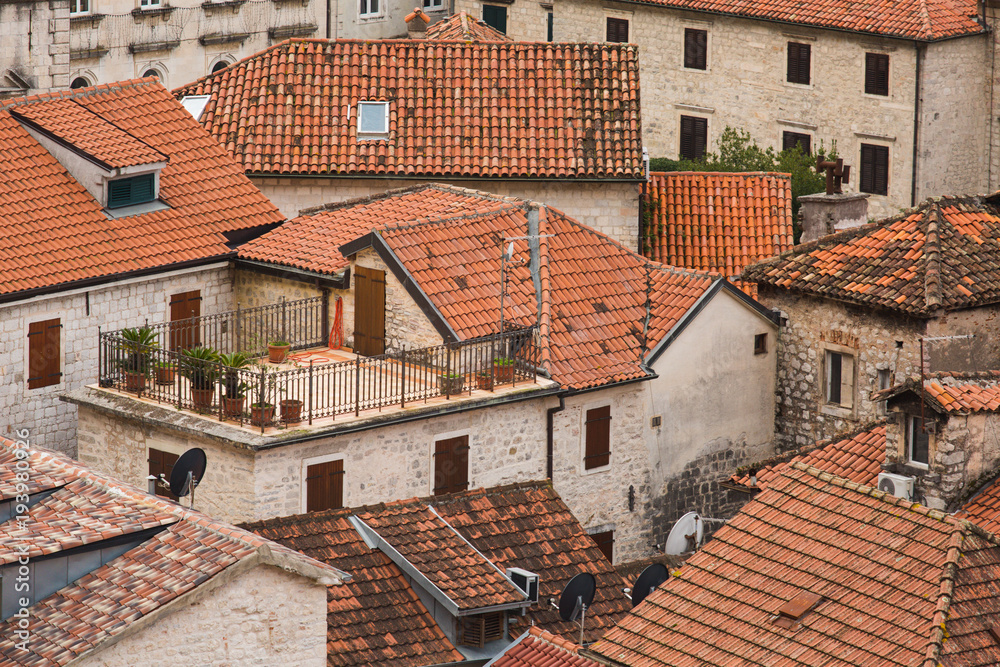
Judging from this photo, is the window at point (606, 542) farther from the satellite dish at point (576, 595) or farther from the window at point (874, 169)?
the window at point (874, 169)

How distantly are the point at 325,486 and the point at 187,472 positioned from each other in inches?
117

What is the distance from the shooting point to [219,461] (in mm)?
33438

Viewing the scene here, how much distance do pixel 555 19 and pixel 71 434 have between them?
111ft

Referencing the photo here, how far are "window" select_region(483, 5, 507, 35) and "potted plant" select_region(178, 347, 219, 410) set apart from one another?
36732 mm

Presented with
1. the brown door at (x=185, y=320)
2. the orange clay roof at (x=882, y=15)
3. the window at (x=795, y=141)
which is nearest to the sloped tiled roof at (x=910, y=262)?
the brown door at (x=185, y=320)

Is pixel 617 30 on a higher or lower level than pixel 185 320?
higher

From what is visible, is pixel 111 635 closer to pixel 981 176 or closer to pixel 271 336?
pixel 271 336

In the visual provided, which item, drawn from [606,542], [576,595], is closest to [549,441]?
[606,542]

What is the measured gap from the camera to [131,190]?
38.6 meters

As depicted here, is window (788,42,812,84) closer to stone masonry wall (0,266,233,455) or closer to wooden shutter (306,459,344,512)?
stone masonry wall (0,266,233,455)

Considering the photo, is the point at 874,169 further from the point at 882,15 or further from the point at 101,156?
the point at 101,156

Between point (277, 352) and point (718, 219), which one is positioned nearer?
point (277, 352)

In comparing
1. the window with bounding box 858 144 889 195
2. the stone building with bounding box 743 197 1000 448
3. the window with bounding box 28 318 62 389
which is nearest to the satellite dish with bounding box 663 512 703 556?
the stone building with bounding box 743 197 1000 448

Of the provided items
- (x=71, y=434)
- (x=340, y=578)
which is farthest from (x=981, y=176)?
(x=340, y=578)
